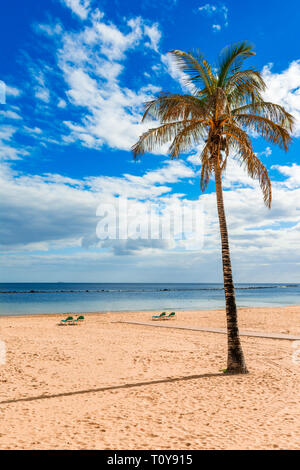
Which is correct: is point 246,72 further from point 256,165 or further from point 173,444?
point 173,444

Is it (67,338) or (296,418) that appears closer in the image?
(296,418)

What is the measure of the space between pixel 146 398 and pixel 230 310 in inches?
133

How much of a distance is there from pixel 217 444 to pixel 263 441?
67 centimetres

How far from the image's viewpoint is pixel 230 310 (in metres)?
8.83

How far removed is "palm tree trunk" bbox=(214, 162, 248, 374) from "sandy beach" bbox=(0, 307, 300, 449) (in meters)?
0.39

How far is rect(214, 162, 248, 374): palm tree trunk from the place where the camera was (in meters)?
8.62

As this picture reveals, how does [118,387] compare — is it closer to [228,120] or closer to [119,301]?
[228,120]

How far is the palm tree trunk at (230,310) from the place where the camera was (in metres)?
8.62

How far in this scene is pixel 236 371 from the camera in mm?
8555

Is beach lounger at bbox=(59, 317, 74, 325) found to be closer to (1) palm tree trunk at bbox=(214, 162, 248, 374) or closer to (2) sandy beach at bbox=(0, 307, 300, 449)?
(2) sandy beach at bbox=(0, 307, 300, 449)

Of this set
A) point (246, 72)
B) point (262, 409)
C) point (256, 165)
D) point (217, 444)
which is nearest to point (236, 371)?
point (262, 409)
